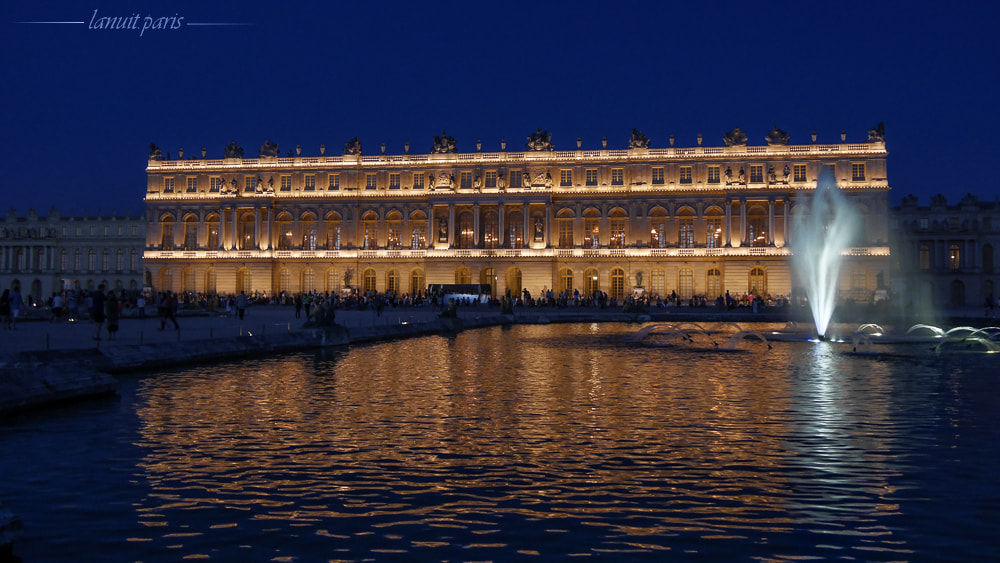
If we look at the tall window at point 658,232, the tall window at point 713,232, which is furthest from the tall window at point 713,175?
the tall window at point 658,232

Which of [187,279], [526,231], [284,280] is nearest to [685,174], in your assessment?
[526,231]

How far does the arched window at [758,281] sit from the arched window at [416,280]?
31140 mm

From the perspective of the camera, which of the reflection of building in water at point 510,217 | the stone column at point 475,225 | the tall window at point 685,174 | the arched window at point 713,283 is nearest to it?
the reflection of building in water at point 510,217

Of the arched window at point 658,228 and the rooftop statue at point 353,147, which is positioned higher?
the rooftop statue at point 353,147

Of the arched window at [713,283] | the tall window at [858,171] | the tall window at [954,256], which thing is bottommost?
the arched window at [713,283]

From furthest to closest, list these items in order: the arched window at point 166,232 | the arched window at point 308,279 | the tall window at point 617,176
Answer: the arched window at point 166,232 < the arched window at point 308,279 < the tall window at point 617,176

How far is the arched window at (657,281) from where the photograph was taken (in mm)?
76000

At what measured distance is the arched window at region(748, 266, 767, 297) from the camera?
73125 millimetres

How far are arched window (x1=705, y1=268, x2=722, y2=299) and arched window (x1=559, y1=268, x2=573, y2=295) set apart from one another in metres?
12.6

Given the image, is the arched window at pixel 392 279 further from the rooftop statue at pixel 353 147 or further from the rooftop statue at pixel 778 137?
the rooftop statue at pixel 778 137

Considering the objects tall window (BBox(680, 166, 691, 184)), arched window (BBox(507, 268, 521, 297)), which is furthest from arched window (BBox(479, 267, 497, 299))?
tall window (BBox(680, 166, 691, 184))

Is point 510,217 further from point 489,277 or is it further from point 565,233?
point 489,277

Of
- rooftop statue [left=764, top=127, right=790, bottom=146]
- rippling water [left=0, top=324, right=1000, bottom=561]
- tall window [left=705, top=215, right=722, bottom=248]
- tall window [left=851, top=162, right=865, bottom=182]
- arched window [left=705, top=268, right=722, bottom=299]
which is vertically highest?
rooftop statue [left=764, top=127, right=790, bottom=146]

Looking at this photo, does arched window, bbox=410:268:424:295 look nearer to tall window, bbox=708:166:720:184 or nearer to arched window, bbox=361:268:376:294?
arched window, bbox=361:268:376:294
